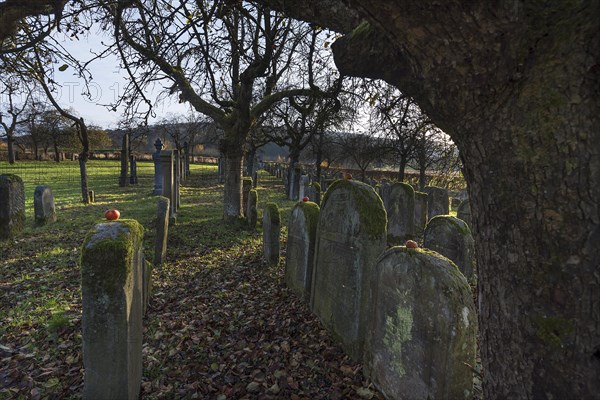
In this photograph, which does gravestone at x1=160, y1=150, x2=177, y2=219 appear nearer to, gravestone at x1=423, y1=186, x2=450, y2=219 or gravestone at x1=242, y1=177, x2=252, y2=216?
gravestone at x1=242, y1=177, x2=252, y2=216

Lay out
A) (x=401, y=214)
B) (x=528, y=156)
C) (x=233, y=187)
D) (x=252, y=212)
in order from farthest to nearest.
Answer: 1. (x=233, y=187)
2. (x=252, y=212)
3. (x=401, y=214)
4. (x=528, y=156)

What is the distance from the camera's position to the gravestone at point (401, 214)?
9117mm

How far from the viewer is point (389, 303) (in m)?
3.18

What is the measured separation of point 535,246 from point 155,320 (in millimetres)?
4762

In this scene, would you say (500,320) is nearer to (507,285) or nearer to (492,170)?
(507,285)

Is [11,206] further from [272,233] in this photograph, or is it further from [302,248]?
[302,248]

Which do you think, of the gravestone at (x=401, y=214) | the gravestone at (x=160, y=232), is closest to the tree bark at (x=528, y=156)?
the gravestone at (x=160, y=232)

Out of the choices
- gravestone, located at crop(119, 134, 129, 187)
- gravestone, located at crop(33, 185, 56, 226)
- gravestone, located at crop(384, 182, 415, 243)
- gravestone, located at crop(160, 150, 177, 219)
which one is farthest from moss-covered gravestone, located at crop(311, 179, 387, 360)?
gravestone, located at crop(119, 134, 129, 187)

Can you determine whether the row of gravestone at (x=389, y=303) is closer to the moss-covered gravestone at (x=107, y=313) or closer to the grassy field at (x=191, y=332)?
the grassy field at (x=191, y=332)

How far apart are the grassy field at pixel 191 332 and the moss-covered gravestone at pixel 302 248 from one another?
27cm

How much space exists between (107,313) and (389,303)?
2.43 metres

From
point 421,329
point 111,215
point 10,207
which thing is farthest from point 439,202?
point 10,207

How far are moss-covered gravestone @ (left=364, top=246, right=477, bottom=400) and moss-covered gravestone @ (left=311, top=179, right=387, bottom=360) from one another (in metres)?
0.51

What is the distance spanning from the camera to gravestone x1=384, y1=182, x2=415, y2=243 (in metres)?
9.12
